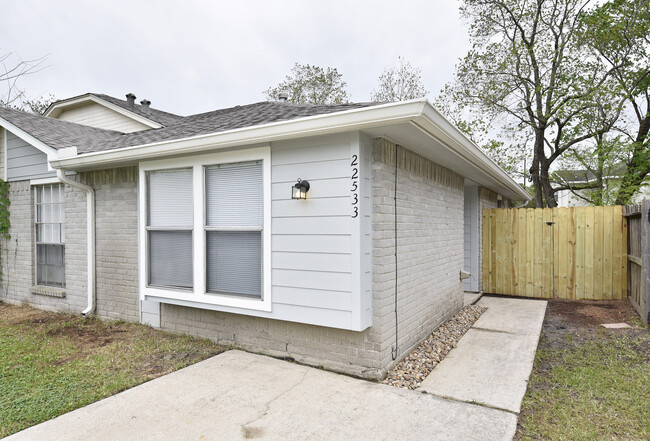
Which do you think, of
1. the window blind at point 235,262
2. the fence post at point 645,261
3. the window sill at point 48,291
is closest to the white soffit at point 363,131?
the window blind at point 235,262

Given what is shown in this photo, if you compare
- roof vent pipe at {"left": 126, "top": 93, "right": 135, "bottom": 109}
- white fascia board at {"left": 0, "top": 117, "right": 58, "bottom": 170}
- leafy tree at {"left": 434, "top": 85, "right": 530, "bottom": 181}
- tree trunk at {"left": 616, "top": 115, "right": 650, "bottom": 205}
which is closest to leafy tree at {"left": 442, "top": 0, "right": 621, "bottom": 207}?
leafy tree at {"left": 434, "top": 85, "right": 530, "bottom": 181}

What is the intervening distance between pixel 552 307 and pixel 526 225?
1.83 m

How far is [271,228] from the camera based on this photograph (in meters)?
3.84

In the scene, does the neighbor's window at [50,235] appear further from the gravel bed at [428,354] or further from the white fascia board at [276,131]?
the gravel bed at [428,354]

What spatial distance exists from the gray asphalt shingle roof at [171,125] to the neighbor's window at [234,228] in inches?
21.4

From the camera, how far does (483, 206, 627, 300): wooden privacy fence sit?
23.3 feet

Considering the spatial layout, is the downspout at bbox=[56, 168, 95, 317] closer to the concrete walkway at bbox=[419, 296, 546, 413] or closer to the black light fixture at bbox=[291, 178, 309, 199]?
the black light fixture at bbox=[291, 178, 309, 199]

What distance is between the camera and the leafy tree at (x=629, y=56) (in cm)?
1218

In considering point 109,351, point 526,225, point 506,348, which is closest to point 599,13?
point 526,225

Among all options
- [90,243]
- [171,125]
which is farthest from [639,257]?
[90,243]

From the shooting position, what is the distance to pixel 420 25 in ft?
43.1

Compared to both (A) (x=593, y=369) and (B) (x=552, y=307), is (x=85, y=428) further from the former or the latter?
(B) (x=552, y=307)

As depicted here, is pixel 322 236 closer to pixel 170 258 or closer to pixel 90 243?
pixel 170 258

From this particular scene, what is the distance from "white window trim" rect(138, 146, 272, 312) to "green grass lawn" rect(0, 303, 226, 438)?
563 millimetres
